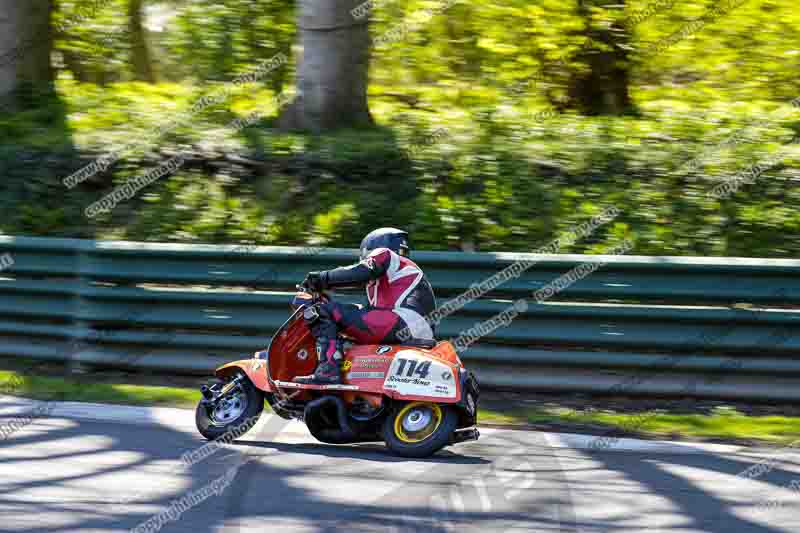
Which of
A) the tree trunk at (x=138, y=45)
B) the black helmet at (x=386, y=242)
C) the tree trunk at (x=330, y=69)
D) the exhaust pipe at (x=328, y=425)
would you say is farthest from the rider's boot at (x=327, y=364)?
the tree trunk at (x=138, y=45)

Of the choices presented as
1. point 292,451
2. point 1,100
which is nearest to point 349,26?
point 1,100

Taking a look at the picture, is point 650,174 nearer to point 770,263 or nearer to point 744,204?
point 744,204

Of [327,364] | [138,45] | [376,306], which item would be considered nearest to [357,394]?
[327,364]

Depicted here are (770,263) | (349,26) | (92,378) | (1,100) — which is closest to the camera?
(770,263)

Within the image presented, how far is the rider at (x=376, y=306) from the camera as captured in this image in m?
7.58

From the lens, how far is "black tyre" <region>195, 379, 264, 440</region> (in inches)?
306

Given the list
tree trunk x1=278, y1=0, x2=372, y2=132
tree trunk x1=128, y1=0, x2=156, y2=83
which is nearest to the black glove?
tree trunk x1=278, y1=0, x2=372, y2=132

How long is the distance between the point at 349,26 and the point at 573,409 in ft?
16.6

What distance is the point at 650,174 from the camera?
35.0ft

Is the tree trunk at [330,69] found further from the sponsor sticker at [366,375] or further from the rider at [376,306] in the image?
the sponsor sticker at [366,375]

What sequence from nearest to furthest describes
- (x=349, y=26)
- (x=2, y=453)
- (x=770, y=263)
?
1. (x=2, y=453)
2. (x=770, y=263)
3. (x=349, y=26)

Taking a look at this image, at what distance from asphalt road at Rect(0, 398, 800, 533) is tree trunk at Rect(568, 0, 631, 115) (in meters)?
6.36

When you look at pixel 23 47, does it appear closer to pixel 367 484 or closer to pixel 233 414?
pixel 233 414

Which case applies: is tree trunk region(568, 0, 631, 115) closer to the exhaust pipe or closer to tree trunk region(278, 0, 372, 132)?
tree trunk region(278, 0, 372, 132)
